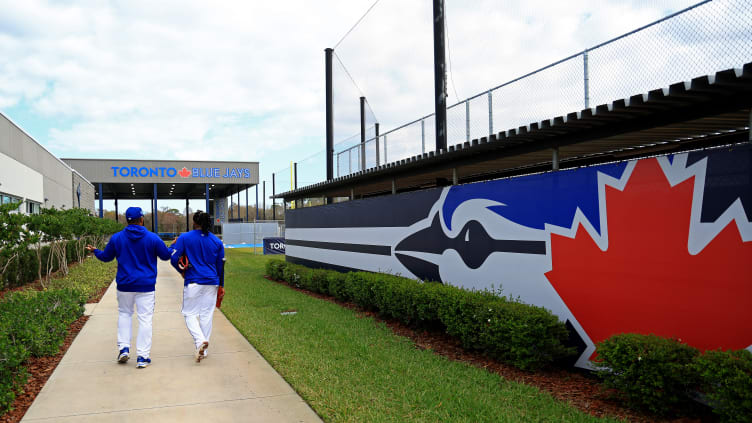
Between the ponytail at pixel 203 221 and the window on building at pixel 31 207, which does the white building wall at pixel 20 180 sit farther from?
the ponytail at pixel 203 221

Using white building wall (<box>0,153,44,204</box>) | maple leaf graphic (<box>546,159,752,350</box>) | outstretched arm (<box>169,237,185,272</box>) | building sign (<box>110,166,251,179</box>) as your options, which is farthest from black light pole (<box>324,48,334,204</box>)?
building sign (<box>110,166,251,179</box>)

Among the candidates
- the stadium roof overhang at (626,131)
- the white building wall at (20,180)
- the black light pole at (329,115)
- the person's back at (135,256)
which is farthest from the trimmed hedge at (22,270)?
the stadium roof overhang at (626,131)

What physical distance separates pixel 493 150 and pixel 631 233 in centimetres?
268

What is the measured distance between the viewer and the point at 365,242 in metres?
12.1

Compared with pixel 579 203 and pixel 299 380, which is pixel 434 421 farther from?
pixel 579 203

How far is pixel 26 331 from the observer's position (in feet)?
18.4

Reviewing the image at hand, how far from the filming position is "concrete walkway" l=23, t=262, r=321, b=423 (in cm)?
445

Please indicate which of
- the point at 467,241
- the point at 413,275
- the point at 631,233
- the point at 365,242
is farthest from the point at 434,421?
the point at 365,242

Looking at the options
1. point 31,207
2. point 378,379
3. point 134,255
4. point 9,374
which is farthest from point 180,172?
point 378,379

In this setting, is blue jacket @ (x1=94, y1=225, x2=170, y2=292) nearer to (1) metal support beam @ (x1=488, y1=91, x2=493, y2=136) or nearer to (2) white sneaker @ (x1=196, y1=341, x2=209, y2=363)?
(2) white sneaker @ (x1=196, y1=341, x2=209, y2=363)

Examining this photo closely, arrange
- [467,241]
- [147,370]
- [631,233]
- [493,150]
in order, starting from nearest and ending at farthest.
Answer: [631,233] → [147,370] → [493,150] → [467,241]

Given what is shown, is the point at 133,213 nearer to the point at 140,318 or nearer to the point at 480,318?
the point at 140,318

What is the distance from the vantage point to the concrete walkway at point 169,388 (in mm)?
4449

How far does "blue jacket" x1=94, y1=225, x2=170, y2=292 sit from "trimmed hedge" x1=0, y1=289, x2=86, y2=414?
1.11 meters
